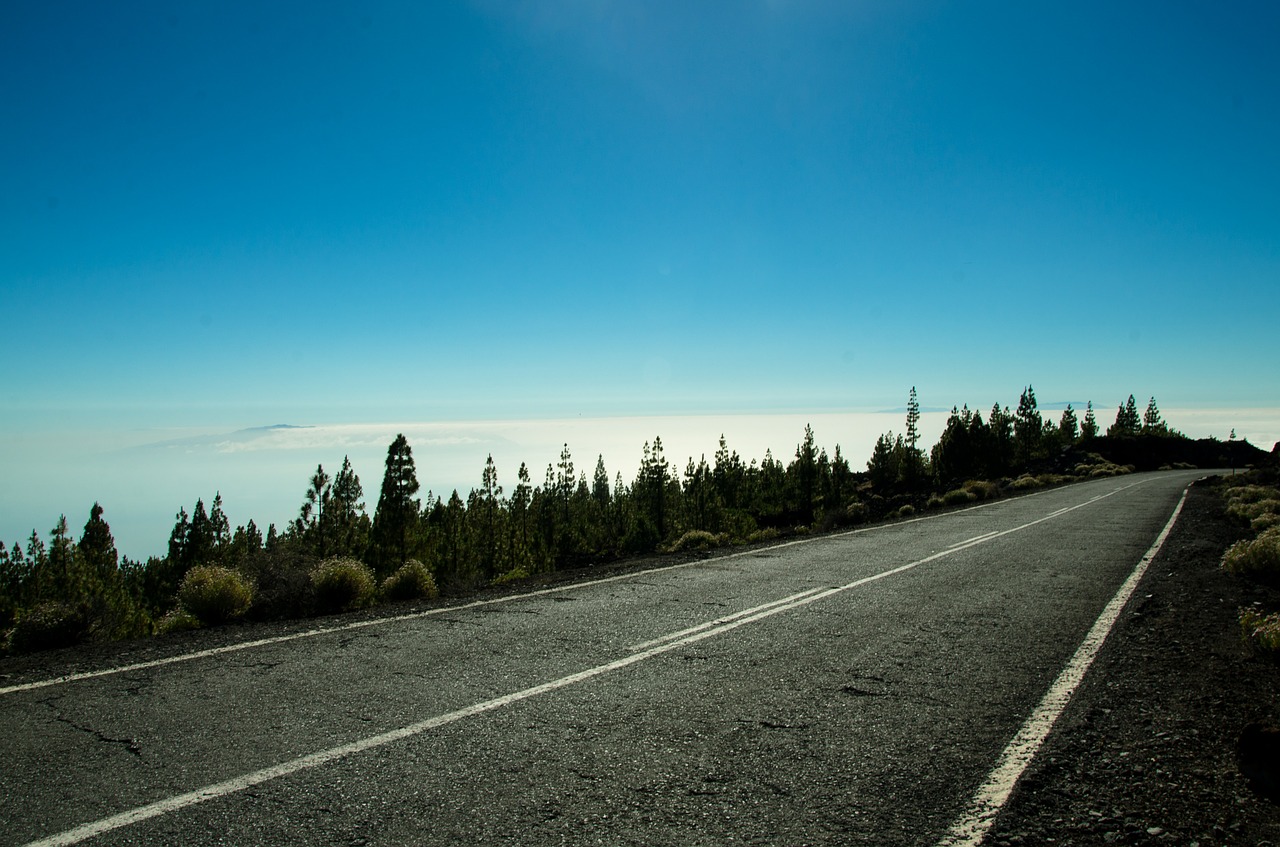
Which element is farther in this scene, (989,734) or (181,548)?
(181,548)

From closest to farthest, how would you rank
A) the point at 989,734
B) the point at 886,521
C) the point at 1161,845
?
the point at 1161,845
the point at 989,734
the point at 886,521

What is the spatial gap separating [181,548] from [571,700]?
278 feet

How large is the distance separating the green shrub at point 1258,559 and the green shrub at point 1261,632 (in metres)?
3.60

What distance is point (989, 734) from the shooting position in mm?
4309

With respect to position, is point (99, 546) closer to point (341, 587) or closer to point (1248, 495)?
point (341, 587)

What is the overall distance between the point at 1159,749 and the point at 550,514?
277ft

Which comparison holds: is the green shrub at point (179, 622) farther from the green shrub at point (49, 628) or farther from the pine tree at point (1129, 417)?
the pine tree at point (1129, 417)

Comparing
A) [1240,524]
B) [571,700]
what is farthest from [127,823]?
[1240,524]

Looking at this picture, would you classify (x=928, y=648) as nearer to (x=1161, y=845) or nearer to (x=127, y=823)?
(x=1161, y=845)

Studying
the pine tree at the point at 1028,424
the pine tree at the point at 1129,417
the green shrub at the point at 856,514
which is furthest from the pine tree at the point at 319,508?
the pine tree at the point at 1129,417

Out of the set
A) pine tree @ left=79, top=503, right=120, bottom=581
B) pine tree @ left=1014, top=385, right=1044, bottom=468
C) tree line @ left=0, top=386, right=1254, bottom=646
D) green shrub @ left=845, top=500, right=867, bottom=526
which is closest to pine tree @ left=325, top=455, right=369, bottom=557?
tree line @ left=0, top=386, right=1254, bottom=646

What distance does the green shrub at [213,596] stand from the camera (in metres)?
8.53

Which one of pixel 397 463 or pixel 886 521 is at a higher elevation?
pixel 397 463

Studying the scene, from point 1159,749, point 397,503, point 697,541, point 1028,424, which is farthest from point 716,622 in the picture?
point 1028,424
